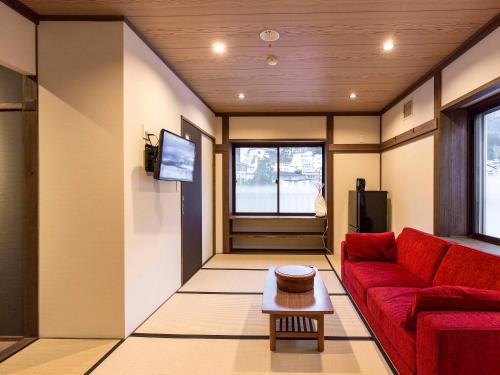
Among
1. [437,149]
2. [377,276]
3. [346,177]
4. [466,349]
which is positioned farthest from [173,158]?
[346,177]

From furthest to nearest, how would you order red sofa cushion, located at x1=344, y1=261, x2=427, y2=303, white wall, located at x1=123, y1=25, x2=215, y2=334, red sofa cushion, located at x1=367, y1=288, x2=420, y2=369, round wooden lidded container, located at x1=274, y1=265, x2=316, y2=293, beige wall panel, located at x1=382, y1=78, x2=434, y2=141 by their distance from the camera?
A: beige wall panel, located at x1=382, y1=78, x2=434, y2=141 < red sofa cushion, located at x1=344, y1=261, x2=427, y2=303 < white wall, located at x1=123, y1=25, x2=215, y2=334 < round wooden lidded container, located at x1=274, y1=265, x2=316, y2=293 < red sofa cushion, located at x1=367, y1=288, x2=420, y2=369

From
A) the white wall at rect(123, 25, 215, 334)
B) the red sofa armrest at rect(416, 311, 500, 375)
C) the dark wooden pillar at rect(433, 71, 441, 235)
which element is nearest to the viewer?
the red sofa armrest at rect(416, 311, 500, 375)

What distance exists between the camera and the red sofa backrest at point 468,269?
1967 millimetres

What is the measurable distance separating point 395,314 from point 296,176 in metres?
4.02

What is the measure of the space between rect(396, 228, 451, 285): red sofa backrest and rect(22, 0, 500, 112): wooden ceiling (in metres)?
1.88

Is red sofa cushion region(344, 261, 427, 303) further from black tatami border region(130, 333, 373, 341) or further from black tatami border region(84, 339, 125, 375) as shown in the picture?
black tatami border region(84, 339, 125, 375)

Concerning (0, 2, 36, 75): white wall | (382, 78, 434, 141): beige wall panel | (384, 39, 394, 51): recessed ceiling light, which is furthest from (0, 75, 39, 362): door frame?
(382, 78, 434, 141): beige wall panel

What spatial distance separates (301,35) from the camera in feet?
8.58

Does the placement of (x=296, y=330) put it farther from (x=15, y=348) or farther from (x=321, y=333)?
(x=15, y=348)

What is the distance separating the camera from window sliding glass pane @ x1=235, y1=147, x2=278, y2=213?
230 inches

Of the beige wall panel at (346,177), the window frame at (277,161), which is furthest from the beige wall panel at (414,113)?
the window frame at (277,161)

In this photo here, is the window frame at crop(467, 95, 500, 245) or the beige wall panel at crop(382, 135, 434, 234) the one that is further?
the beige wall panel at crop(382, 135, 434, 234)

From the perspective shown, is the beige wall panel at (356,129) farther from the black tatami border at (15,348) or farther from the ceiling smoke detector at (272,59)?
the black tatami border at (15,348)

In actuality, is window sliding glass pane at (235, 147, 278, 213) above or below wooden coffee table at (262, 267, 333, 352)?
above
